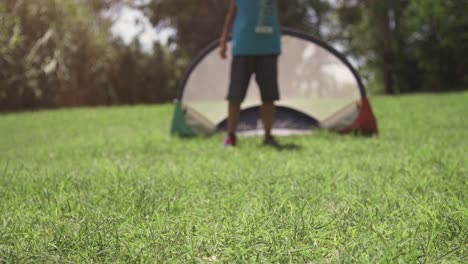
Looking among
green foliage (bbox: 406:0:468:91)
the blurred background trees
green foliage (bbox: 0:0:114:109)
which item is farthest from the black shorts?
green foliage (bbox: 406:0:468:91)

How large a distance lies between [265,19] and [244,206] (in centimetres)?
267

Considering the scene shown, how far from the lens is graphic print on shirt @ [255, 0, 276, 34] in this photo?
4363mm

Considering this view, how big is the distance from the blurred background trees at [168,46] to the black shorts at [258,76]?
8930 mm

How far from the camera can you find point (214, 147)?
450cm

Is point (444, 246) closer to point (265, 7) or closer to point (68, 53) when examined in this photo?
point (265, 7)

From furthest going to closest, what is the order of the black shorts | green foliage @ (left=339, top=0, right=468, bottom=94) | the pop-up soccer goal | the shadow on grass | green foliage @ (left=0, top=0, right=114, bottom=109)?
1. green foliage @ (left=339, top=0, right=468, bottom=94)
2. green foliage @ (left=0, top=0, right=114, bottom=109)
3. the pop-up soccer goal
4. the black shorts
5. the shadow on grass

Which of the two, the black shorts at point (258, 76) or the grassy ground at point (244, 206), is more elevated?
the black shorts at point (258, 76)

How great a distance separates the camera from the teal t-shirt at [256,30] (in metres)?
4.38

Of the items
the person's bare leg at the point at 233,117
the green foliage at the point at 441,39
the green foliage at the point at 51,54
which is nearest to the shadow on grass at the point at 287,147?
the person's bare leg at the point at 233,117

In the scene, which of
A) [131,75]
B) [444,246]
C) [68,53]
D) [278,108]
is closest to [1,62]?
[68,53]

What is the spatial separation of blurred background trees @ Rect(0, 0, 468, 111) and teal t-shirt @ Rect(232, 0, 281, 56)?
8.92 metres

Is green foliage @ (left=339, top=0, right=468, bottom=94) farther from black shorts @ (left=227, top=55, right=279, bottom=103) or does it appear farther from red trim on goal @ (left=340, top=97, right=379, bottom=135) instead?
black shorts @ (left=227, top=55, right=279, bottom=103)

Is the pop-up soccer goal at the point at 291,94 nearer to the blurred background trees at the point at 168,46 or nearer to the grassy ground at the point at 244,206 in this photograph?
the grassy ground at the point at 244,206

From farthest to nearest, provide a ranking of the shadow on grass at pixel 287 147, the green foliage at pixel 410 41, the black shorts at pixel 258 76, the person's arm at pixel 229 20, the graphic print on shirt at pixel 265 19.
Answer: the green foliage at pixel 410 41 → the person's arm at pixel 229 20 → the black shorts at pixel 258 76 → the graphic print on shirt at pixel 265 19 → the shadow on grass at pixel 287 147
